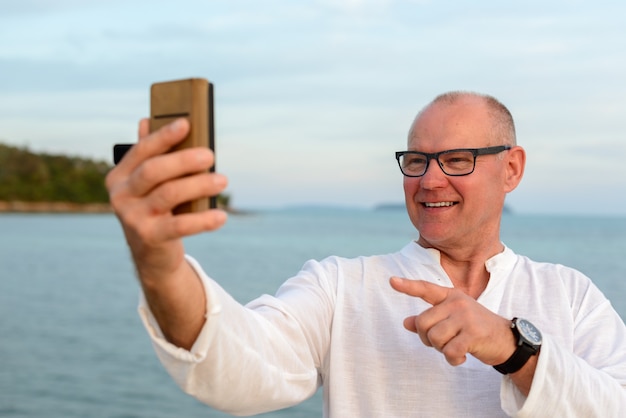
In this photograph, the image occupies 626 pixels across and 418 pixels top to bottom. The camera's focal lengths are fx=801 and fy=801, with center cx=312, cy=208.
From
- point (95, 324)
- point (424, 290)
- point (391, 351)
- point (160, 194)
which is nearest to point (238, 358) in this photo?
point (424, 290)

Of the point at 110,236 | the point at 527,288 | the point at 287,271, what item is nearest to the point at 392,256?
the point at 527,288

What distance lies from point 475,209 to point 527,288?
334mm

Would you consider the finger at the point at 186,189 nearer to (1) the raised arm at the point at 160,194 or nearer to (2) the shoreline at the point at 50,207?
(1) the raised arm at the point at 160,194

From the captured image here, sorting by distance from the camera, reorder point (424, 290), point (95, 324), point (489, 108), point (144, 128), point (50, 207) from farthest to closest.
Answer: point (50, 207), point (95, 324), point (489, 108), point (424, 290), point (144, 128)

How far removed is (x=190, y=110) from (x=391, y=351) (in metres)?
1.43

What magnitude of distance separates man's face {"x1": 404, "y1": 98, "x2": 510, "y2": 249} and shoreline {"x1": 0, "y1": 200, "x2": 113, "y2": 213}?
8998 centimetres

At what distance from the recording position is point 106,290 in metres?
22.6

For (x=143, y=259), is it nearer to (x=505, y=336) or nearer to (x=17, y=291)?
(x=505, y=336)

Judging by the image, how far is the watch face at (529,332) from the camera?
203cm

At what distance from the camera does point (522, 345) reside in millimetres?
2023

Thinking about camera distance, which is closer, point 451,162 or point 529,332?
point 529,332

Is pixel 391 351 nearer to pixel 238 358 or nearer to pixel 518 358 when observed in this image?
pixel 518 358

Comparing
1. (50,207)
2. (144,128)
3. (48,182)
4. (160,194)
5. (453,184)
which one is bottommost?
(50,207)

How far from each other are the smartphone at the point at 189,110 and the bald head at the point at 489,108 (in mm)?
1503
